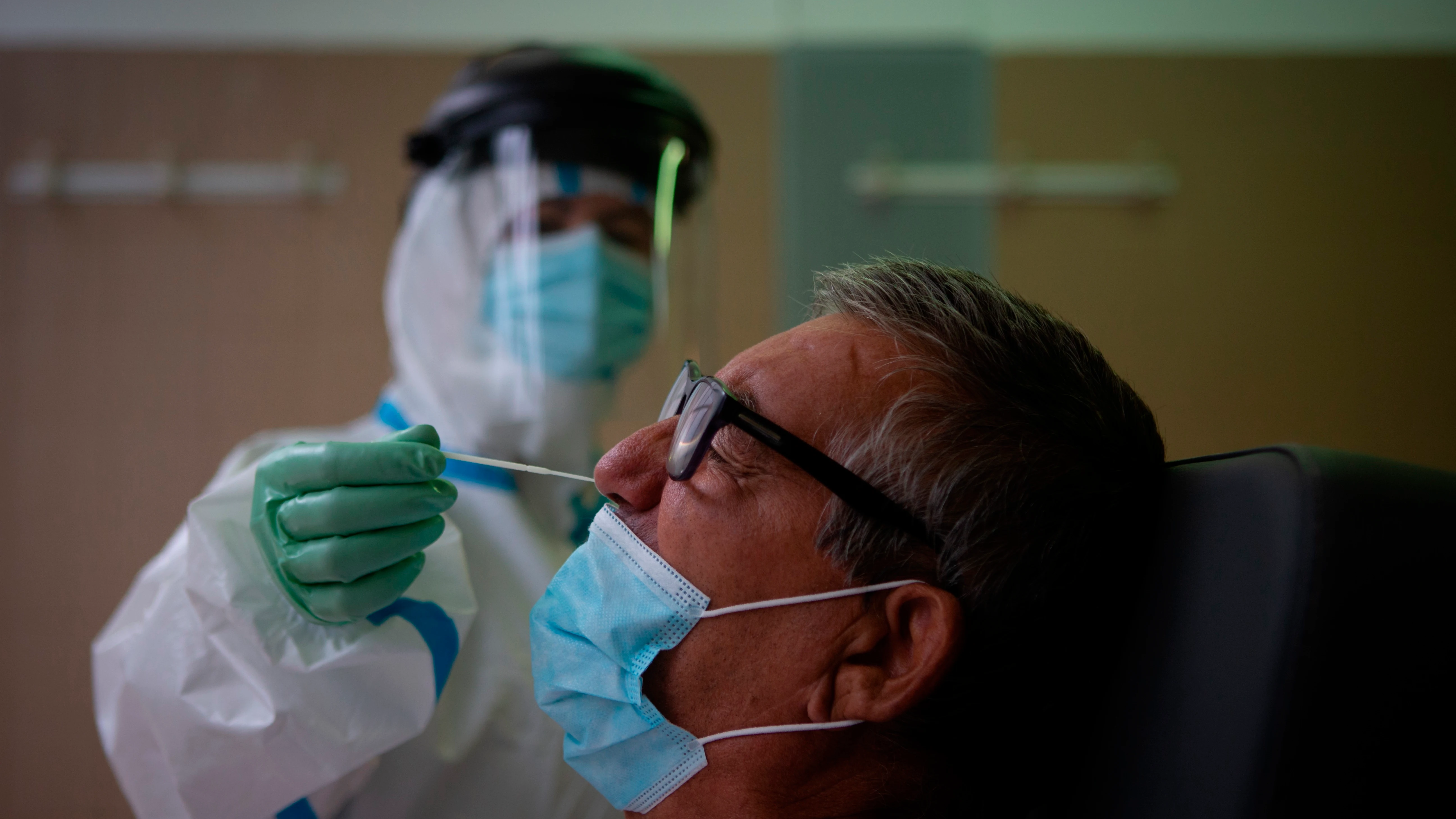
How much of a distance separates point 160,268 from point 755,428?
2.44 m

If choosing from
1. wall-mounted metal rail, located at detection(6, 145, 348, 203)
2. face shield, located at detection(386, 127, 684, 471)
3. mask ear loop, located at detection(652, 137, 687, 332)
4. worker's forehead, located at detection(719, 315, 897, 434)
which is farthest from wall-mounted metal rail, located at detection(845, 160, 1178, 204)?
wall-mounted metal rail, located at detection(6, 145, 348, 203)

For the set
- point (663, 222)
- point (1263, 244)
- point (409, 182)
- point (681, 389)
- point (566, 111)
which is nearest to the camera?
point (681, 389)

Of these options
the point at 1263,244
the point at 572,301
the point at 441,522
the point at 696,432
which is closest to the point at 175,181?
the point at 572,301

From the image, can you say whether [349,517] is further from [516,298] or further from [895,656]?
[516,298]

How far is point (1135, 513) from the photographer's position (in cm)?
76

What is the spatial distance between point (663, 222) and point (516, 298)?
31 cm

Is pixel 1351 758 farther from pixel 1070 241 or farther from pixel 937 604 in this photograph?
pixel 1070 241

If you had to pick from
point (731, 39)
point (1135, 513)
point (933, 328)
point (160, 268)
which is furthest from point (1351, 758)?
point (160, 268)

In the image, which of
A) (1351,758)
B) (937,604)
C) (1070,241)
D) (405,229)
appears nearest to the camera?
(1351,758)

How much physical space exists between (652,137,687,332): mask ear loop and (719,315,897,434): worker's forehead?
2.50ft

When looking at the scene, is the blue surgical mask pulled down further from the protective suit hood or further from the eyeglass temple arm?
the protective suit hood

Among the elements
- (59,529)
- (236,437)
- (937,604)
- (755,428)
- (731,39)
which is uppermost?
(731,39)

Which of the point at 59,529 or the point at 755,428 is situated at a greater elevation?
the point at 755,428

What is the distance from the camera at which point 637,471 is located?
797 mm
